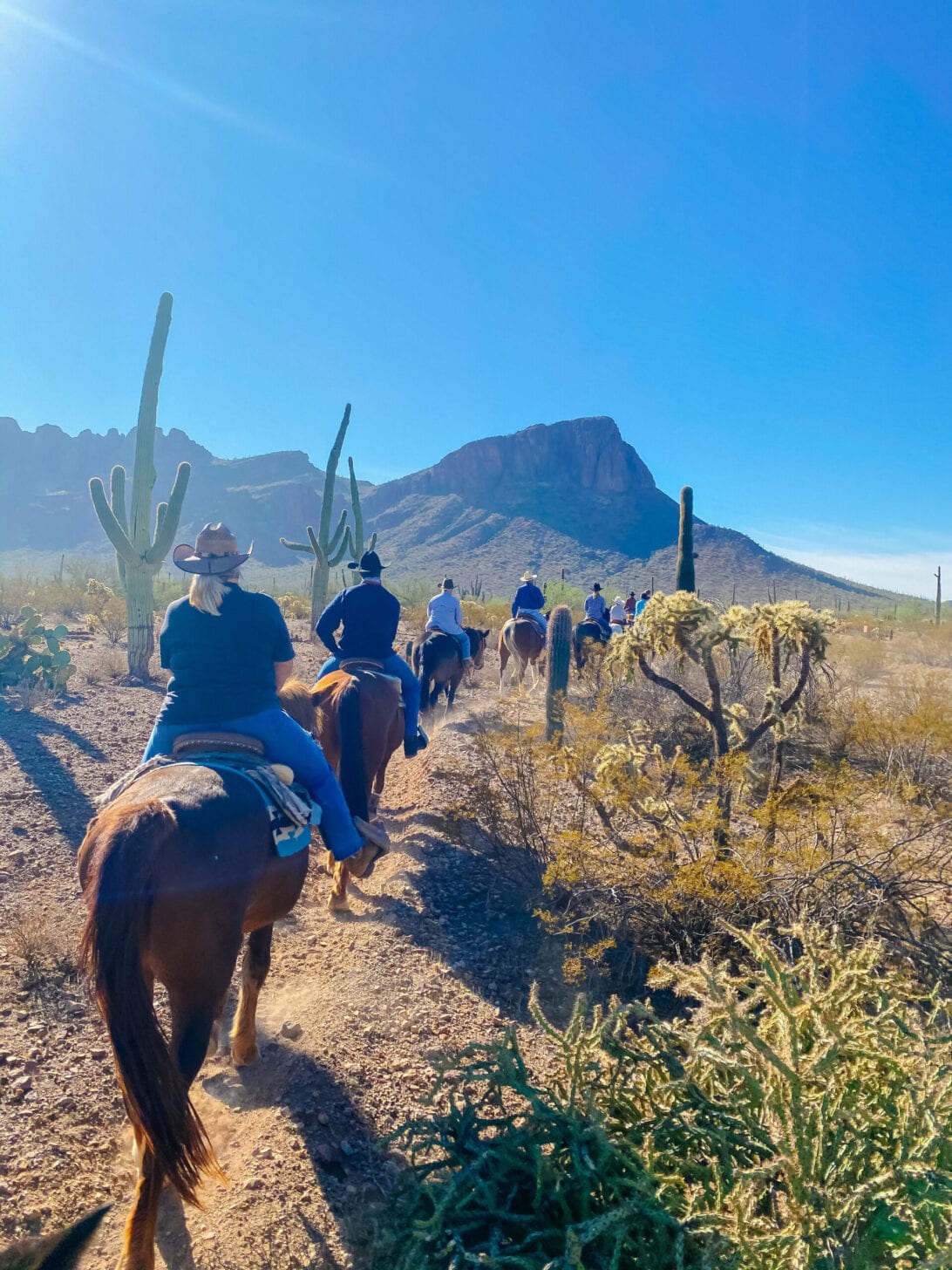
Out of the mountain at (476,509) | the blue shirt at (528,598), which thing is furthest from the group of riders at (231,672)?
the mountain at (476,509)

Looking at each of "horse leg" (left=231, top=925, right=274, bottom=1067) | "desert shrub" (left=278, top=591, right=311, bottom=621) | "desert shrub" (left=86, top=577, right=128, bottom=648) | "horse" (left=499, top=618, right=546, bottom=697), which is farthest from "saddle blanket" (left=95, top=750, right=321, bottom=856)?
"desert shrub" (left=278, top=591, right=311, bottom=621)

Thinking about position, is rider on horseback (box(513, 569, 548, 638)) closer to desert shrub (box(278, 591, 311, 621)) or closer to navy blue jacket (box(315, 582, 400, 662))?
navy blue jacket (box(315, 582, 400, 662))

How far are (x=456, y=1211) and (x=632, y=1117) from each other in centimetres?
62

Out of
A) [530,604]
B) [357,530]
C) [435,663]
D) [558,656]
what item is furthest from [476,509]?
[558,656]

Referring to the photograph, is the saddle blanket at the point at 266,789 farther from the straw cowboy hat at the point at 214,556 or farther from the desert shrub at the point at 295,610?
the desert shrub at the point at 295,610

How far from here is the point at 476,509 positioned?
8462cm

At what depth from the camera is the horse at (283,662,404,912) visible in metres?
5.28

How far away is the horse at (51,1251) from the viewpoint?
2268mm

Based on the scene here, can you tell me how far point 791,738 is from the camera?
8.20 m

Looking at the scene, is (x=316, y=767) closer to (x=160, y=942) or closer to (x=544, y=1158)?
(x=160, y=942)

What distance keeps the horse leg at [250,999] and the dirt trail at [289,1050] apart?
0.09 m

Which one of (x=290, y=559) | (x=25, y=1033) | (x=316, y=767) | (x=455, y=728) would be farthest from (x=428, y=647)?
(x=290, y=559)

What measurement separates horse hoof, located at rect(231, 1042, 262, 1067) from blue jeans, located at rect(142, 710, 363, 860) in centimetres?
98

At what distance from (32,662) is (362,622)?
7.10 m
